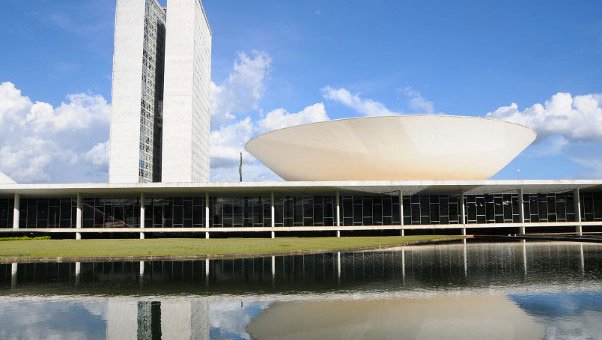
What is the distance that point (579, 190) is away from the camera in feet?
129

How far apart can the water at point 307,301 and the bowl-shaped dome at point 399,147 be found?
62.9 feet

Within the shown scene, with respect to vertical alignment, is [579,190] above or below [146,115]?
below

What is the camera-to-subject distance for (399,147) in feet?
113

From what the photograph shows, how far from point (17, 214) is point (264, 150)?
1903 centimetres

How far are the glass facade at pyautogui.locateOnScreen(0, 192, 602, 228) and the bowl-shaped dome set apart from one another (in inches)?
131

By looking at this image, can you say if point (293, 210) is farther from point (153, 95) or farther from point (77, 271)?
point (153, 95)

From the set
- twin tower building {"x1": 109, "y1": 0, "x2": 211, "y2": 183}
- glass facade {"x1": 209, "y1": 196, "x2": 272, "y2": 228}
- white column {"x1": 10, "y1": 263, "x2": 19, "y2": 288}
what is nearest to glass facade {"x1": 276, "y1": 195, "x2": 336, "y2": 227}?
glass facade {"x1": 209, "y1": 196, "x2": 272, "y2": 228}

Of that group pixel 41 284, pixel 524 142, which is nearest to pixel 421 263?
pixel 41 284

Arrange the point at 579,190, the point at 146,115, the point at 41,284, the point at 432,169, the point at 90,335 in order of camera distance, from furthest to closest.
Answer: the point at 146,115
the point at 579,190
the point at 432,169
the point at 41,284
the point at 90,335

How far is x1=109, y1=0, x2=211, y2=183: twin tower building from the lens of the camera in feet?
203

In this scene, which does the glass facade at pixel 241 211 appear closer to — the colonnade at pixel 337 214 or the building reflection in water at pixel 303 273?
the colonnade at pixel 337 214

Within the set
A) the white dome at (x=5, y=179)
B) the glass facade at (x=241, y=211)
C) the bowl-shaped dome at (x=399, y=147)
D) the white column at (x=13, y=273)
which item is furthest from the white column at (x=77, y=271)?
the white dome at (x=5, y=179)

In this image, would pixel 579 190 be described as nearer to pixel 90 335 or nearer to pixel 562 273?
pixel 562 273

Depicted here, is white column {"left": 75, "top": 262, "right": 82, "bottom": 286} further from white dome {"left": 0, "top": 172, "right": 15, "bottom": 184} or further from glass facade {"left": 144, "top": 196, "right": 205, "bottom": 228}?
white dome {"left": 0, "top": 172, "right": 15, "bottom": 184}
